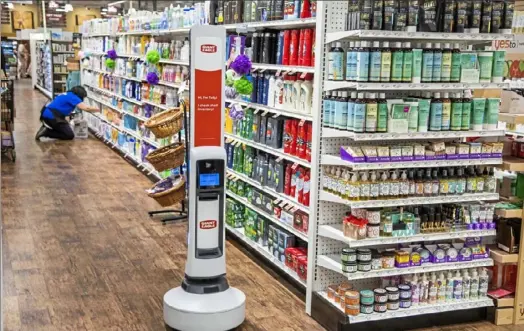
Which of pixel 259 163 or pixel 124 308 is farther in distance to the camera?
pixel 259 163

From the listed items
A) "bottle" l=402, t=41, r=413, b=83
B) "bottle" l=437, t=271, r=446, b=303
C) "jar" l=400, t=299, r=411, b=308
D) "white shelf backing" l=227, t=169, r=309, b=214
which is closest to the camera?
"bottle" l=402, t=41, r=413, b=83

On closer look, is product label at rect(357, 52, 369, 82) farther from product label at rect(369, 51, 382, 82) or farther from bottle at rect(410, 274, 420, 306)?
bottle at rect(410, 274, 420, 306)

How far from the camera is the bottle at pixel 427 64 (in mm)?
4035

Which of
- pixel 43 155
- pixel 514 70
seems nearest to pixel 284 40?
pixel 514 70

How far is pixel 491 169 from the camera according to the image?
448 cm

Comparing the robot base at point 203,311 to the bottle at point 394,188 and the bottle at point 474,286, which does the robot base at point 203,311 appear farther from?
the bottle at point 474,286

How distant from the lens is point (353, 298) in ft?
13.5

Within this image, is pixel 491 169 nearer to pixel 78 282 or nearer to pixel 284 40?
pixel 284 40

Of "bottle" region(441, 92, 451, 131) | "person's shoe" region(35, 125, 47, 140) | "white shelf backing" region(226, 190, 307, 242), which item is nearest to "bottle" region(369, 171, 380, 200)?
"bottle" region(441, 92, 451, 131)

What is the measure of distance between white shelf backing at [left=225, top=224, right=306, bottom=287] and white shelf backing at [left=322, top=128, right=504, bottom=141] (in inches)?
50.0

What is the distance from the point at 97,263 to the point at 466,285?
3.11 metres

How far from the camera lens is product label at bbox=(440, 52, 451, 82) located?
13.4ft

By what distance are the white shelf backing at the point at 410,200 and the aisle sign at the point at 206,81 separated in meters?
0.92

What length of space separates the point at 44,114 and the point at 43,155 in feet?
5.16
